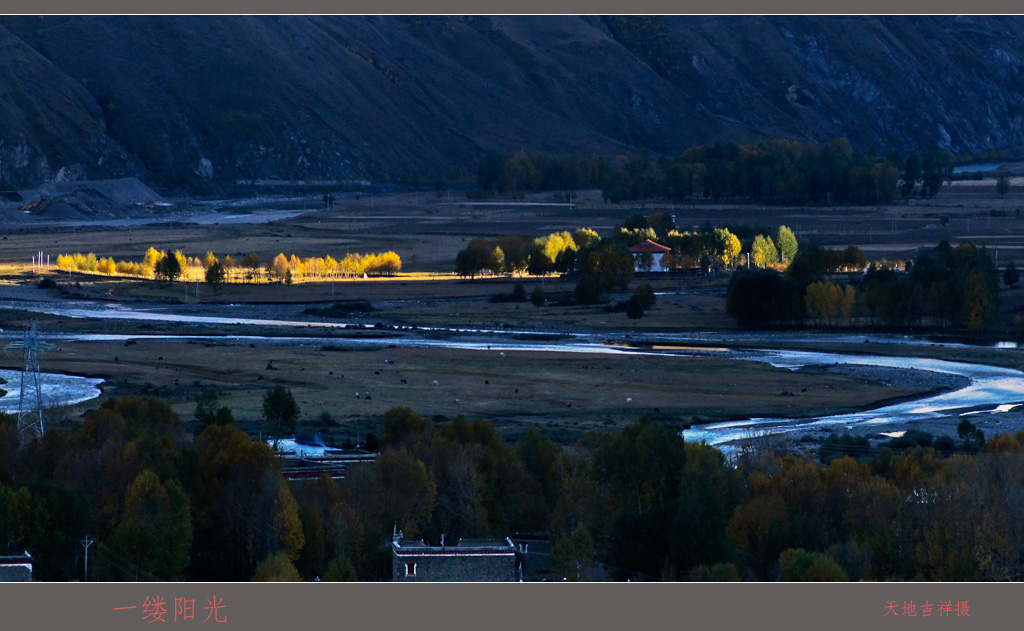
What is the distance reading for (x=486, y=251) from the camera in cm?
9875

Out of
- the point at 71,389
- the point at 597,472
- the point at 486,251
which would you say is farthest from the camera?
the point at 486,251

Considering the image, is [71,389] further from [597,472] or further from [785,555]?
[785,555]

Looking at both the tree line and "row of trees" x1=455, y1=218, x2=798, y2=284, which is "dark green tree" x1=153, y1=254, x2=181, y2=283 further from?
the tree line

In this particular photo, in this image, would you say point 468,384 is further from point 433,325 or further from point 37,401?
point 433,325

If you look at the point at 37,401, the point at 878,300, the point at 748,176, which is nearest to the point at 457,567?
the point at 37,401

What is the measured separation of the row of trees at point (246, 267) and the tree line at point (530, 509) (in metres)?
61.5

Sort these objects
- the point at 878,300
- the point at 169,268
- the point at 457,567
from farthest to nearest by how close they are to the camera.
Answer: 1. the point at 169,268
2. the point at 878,300
3. the point at 457,567

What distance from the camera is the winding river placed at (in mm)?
47000

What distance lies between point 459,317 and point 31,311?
21712 millimetres

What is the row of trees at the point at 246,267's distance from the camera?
93.9m

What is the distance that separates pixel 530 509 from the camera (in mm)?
30656

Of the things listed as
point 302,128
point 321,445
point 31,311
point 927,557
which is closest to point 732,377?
point 321,445

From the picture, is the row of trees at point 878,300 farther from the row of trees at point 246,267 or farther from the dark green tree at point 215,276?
the dark green tree at point 215,276

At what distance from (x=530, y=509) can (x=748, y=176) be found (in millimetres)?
134956
